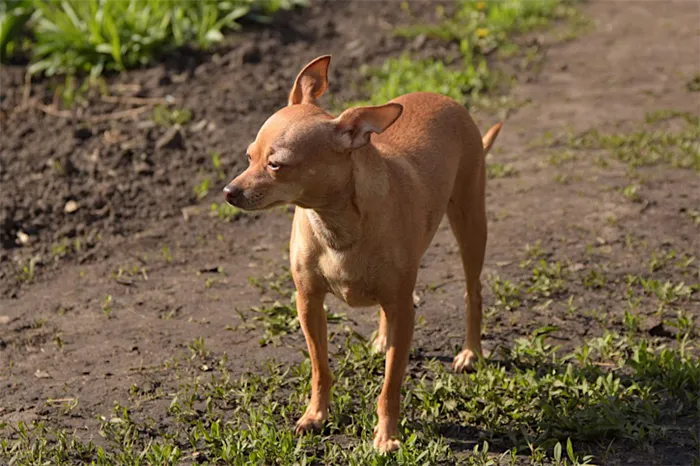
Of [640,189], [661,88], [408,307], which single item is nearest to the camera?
[408,307]

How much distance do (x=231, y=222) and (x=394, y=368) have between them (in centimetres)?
299

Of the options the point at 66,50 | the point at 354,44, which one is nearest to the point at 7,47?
the point at 66,50

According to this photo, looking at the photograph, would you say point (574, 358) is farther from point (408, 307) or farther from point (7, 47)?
point (7, 47)

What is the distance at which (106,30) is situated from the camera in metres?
9.48

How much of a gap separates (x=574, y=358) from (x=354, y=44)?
5735mm

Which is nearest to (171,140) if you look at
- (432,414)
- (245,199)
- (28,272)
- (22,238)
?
(22,238)

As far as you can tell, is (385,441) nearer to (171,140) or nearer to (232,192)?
(232,192)

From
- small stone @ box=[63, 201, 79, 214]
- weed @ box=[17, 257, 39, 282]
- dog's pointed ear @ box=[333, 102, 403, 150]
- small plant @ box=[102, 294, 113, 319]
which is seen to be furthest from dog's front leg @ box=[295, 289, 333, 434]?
small stone @ box=[63, 201, 79, 214]

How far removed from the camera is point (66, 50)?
9.65 m

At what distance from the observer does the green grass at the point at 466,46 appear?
9266mm

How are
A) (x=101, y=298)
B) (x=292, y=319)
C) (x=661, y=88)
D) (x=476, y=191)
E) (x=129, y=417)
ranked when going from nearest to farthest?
(x=129, y=417)
(x=476, y=191)
(x=292, y=319)
(x=101, y=298)
(x=661, y=88)

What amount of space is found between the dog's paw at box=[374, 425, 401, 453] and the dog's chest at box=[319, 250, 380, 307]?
656 mm

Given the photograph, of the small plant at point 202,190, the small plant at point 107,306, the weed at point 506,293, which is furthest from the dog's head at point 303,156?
the small plant at point 202,190

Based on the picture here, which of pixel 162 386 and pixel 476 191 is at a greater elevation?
pixel 476 191
